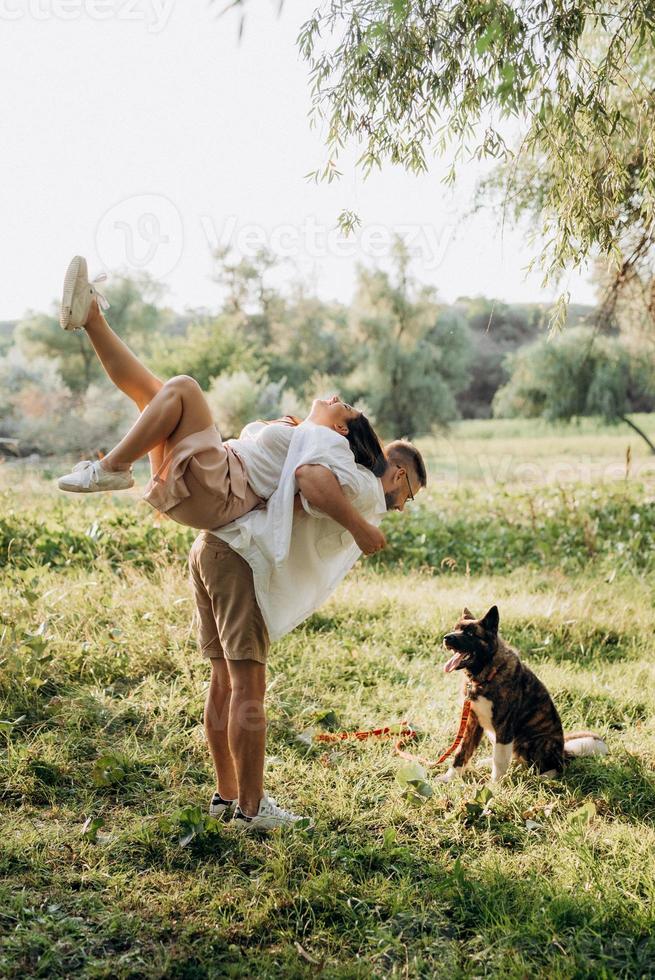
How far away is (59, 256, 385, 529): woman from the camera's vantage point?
285cm

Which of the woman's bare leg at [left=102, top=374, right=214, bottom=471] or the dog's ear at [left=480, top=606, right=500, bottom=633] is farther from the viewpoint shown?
the dog's ear at [left=480, top=606, right=500, bottom=633]

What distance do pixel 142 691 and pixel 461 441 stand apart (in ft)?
67.7

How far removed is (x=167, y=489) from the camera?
2.89 metres

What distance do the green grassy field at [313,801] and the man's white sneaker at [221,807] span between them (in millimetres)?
150

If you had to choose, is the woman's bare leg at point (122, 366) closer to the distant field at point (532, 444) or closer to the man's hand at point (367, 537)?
the man's hand at point (367, 537)

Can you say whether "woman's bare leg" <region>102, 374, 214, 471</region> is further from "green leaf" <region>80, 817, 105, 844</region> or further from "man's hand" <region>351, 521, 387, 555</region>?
"green leaf" <region>80, 817, 105, 844</region>

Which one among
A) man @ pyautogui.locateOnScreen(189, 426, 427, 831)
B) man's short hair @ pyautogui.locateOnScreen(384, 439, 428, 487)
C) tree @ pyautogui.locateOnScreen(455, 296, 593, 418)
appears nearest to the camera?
man @ pyautogui.locateOnScreen(189, 426, 427, 831)

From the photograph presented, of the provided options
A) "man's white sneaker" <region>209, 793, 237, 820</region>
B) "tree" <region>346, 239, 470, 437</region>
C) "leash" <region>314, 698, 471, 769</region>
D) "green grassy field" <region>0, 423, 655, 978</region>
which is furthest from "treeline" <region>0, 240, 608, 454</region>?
"man's white sneaker" <region>209, 793, 237, 820</region>

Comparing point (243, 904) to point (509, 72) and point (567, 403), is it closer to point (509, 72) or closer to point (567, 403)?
point (509, 72)

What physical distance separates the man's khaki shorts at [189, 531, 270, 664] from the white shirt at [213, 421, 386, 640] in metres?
0.04

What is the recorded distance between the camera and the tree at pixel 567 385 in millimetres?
22766

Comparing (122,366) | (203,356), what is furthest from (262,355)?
(122,366)

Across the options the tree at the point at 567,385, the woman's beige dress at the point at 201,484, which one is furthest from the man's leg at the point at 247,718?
the tree at the point at 567,385

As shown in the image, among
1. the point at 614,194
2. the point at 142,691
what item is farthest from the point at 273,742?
the point at 614,194
